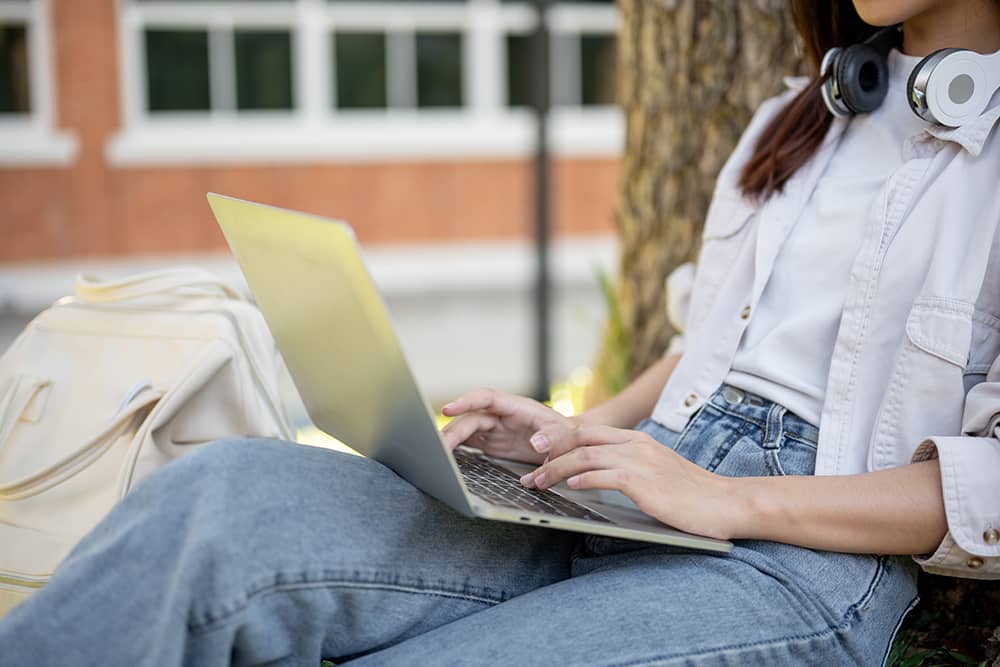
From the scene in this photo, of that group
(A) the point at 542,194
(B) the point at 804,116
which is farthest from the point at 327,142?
(B) the point at 804,116

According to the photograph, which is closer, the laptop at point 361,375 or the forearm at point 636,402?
the laptop at point 361,375

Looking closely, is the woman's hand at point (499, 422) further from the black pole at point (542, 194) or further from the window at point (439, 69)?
the window at point (439, 69)

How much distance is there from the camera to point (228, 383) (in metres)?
1.72

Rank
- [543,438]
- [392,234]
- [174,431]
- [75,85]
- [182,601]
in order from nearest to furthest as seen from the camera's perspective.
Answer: [182,601], [543,438], [174,431], [75,85], [392,234]

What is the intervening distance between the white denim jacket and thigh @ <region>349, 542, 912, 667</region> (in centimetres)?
15

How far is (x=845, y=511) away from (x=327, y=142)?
8.44 meters

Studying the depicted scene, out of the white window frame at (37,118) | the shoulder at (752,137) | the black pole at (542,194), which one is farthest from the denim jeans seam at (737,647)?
the white window frame at (37,118)

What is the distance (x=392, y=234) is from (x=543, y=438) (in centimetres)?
823

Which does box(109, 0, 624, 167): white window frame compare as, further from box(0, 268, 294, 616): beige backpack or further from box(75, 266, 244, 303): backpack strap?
box(0, 268, 294, 616): beige backpack

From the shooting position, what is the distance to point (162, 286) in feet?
6.11

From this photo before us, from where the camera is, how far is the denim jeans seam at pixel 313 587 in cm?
121

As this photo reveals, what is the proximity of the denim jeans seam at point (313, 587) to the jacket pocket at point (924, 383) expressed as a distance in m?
0.54

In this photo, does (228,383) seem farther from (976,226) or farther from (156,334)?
(976,226)

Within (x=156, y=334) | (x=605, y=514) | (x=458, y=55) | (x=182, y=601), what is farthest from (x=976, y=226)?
(x=458, y=55)
